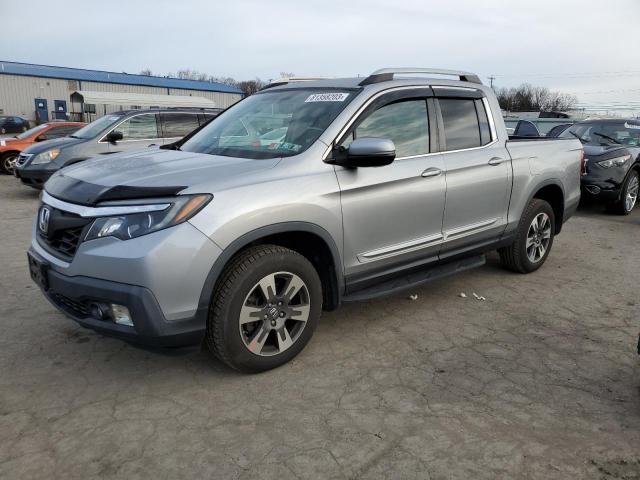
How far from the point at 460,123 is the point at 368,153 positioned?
4.97 feet

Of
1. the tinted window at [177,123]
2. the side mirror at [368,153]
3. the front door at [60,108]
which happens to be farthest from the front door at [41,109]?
the side mirror at [368,153]

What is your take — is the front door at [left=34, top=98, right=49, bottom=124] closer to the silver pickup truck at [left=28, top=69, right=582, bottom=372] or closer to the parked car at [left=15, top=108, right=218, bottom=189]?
the parked car at [left=15, top=108, right=218, bottom=189]

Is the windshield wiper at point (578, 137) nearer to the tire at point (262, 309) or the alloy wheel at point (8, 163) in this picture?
the tire at point (262, 309)

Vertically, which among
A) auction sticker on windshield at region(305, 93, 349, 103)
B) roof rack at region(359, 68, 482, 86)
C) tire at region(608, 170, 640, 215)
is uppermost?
roof rack at region(359, 68, 482, 86)

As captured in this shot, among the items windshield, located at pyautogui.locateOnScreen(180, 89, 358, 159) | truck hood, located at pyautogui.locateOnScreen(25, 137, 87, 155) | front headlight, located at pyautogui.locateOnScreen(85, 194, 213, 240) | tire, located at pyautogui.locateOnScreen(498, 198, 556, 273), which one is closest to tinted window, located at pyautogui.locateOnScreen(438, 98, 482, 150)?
windshield, located at pyautogui.locateOnScreen(180, 89, 358, 159)

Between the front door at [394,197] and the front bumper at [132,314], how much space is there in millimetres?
1168

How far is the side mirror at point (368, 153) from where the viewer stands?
3260 mm

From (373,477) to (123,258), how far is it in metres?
1.62

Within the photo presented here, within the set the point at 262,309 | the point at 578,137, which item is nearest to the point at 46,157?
the point at 262,309

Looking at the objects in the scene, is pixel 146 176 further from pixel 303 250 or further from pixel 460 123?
pixel 460 123

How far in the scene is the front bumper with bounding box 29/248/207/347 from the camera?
8.86ft

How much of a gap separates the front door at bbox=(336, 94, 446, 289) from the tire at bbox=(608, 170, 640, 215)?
6336 millimetres

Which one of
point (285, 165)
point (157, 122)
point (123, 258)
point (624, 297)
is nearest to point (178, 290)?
point (123, 258)

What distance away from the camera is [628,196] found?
9008mm
